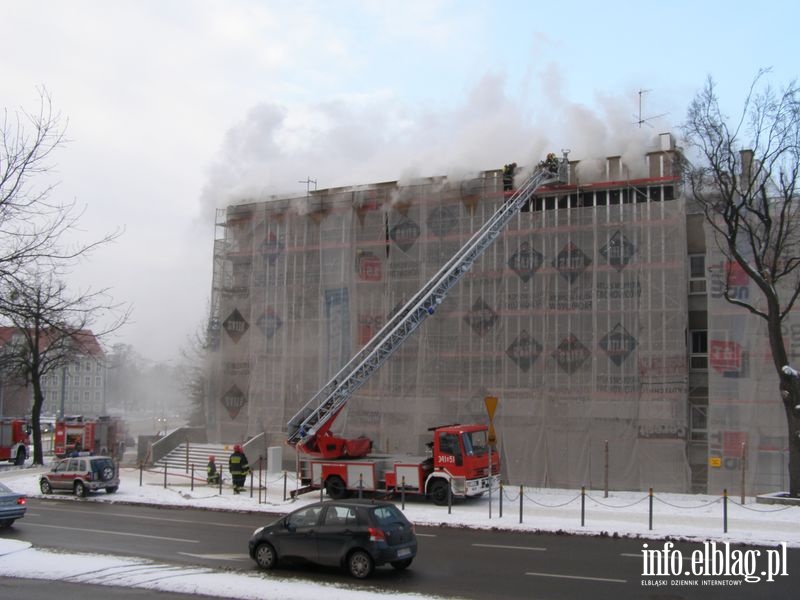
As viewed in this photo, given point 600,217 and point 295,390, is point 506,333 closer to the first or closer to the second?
point 600,217

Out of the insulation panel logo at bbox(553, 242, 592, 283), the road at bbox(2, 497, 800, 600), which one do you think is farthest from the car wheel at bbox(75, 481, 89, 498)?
the insulation panel logo at bbox(553, 242, 592, 283)

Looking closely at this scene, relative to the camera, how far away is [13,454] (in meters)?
38.4

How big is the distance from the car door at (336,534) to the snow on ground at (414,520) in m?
0.99

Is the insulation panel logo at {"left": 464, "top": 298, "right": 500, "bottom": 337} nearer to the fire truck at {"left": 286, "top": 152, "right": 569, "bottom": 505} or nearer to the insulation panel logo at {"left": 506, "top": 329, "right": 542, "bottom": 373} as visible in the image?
the insulation panel logo at {"left": 506, "top": 329, "right": 542, "bottom": 373}

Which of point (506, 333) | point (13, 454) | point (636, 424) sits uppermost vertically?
point (506, 333)

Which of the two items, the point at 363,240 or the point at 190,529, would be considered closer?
the point at 190,529

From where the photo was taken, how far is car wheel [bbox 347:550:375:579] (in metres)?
13.0

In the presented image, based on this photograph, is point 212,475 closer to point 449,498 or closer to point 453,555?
point 449,498

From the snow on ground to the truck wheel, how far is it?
814 mm

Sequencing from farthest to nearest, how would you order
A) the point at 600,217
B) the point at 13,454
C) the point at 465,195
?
the point at 13,454, the point at 465,195, the point at 600,217

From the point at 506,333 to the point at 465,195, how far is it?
5.56 m

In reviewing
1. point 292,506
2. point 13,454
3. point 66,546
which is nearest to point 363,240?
point 292,506

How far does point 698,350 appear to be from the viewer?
27.8 m

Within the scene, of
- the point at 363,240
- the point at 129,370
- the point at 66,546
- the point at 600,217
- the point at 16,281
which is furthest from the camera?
the point at 129,370
